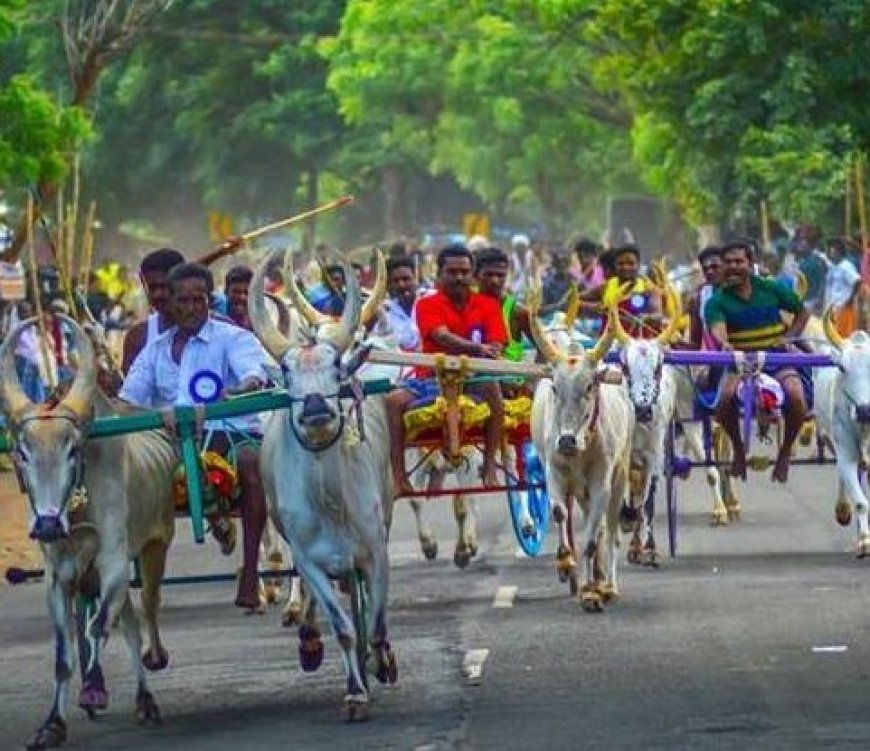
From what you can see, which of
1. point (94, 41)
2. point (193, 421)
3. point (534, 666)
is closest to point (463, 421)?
point (534, 666)

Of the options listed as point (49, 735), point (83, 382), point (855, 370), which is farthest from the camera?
point (855, 370)

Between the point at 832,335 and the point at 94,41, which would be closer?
the point at 832,335

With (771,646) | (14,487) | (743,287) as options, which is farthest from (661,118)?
(771,646)

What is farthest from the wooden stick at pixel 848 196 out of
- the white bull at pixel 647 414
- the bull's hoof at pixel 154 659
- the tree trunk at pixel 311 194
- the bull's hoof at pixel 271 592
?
the tree trunk at pixel 311 194

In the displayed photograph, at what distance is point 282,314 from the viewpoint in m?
16.2

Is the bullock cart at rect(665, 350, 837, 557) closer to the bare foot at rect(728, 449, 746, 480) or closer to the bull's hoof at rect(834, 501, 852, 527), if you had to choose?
the bare foot at rect(728, 449, 746, 480)

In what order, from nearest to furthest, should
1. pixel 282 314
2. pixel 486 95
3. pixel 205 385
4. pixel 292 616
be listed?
pixel 205 385, pixel 282 314, pixel 292 616, pixel 486 95

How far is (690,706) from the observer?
13.2m

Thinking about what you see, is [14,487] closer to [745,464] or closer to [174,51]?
[745,464]

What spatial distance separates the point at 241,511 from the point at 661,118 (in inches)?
1150

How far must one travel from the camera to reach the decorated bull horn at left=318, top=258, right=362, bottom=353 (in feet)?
44.8

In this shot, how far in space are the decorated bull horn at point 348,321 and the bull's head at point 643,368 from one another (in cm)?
548

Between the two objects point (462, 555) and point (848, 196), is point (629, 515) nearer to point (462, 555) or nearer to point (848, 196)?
point (462, 555)

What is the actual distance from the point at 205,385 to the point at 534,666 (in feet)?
7.05
